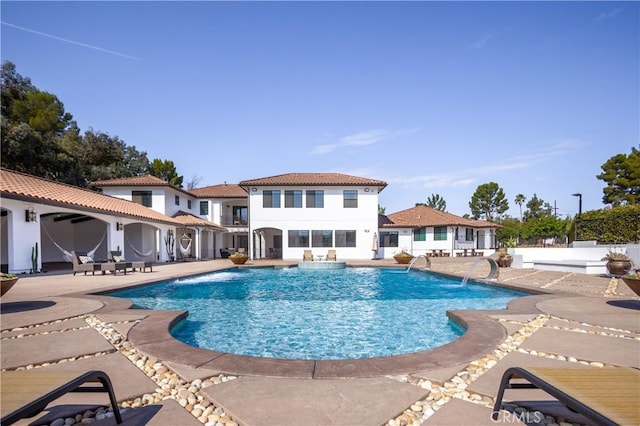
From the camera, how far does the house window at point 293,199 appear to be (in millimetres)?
24469

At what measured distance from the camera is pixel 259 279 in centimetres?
1377

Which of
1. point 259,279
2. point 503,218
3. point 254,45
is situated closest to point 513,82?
point 254,45

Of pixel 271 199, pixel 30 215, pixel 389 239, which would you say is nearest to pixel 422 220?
pixel 389 239

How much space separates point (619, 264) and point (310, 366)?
13.3 meters

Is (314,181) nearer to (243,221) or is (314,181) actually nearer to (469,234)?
(243,221)

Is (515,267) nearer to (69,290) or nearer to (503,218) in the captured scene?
(69,290)

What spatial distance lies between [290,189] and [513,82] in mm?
15676

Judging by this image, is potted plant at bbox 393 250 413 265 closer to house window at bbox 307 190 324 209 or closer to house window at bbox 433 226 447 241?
house window at bbox 307 190 324 209

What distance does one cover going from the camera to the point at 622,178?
36.4m

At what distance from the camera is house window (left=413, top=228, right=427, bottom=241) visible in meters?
30.1

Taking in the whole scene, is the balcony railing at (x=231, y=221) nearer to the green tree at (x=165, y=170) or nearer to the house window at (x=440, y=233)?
the green tree at (x=165, y=170)

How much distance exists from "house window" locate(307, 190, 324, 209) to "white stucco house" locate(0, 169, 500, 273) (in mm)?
77

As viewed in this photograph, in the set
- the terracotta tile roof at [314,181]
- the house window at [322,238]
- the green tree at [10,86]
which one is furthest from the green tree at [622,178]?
the green tree at [10,86]

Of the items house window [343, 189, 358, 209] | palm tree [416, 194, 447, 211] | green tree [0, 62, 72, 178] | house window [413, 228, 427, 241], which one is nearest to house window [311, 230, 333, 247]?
house window [343, 189, 358, 209]
